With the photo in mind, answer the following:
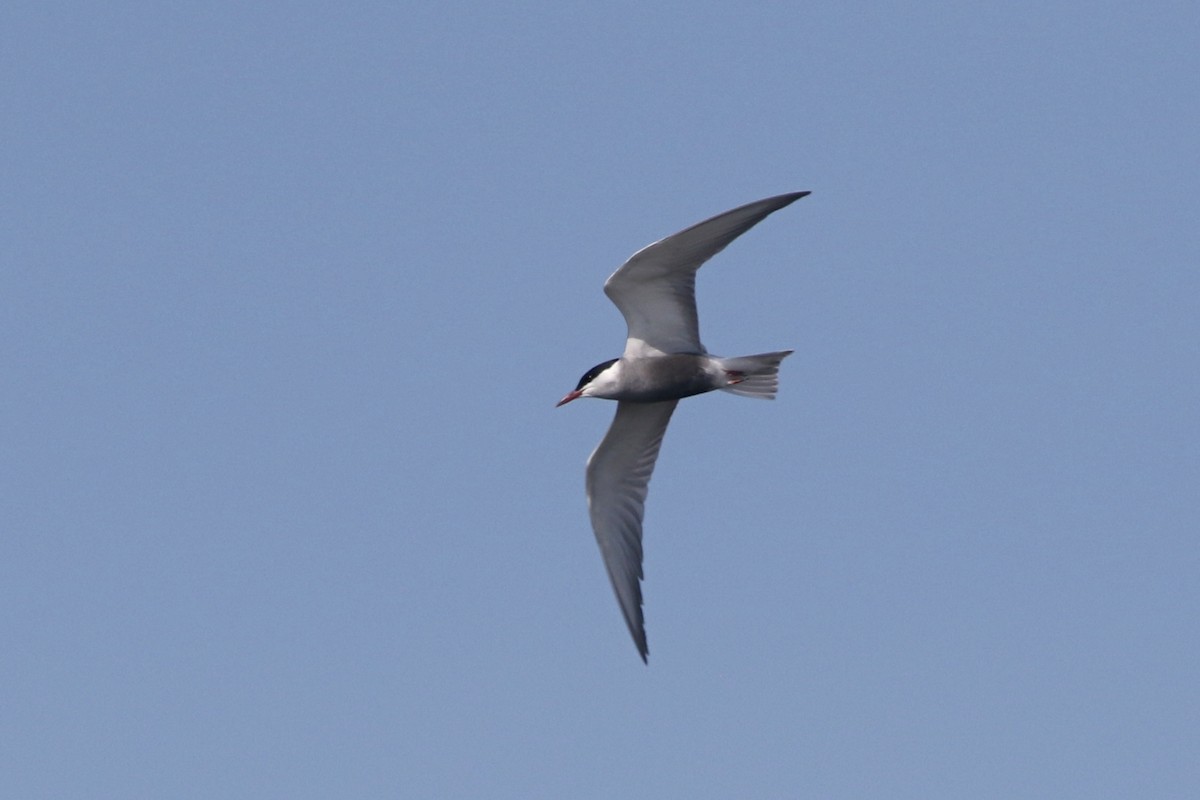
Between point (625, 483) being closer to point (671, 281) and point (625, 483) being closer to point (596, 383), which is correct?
point (596, 383)

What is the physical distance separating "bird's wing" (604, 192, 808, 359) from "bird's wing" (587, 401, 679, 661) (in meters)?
1.25

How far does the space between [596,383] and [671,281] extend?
4.86 feet

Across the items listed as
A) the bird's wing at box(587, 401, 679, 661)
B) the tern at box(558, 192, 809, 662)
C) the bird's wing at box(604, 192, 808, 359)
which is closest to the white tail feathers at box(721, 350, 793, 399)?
the tern at box(558, 192, 809, 662)

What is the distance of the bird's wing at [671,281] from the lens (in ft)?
53.7

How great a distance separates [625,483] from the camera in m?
19.0

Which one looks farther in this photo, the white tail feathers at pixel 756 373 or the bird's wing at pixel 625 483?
the bird's wing at pixel 625 483

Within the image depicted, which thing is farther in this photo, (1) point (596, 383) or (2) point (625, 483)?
(2) point (625, 483)

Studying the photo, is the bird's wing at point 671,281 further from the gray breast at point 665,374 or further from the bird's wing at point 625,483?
the bird's wing at point 625,483

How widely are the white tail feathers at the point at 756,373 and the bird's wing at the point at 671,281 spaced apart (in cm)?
40

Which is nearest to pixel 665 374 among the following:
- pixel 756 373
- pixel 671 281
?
pixel 756 373

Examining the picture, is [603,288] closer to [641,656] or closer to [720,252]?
[720,252]

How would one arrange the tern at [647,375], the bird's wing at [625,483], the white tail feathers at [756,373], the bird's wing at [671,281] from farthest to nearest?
the bird's wing at [625,483] < the white tail feathers at [756,373] < the tern at [647,375] < the bird's wing at [671,281]

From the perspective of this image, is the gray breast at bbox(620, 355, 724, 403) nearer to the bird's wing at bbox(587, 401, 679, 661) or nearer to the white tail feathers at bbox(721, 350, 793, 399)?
the white tail feathers at bbox(721, 350, 793, 399)

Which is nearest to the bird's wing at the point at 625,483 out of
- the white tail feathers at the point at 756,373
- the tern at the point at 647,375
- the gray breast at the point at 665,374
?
the tern at the point at 647,375
